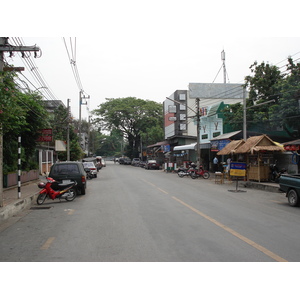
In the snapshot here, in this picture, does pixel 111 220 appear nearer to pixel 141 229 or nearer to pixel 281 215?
pixel 141 229

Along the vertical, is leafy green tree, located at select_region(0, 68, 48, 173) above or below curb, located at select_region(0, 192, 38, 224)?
above

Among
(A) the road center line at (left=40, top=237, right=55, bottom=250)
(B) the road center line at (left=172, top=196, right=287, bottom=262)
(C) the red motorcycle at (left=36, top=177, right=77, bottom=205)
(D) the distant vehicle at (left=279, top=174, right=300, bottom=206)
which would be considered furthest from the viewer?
(C) the red motorcycle at (left=36, top=177, right=77, bottom=205)

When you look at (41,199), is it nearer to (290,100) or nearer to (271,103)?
(290,100)

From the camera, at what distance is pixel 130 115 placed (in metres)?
63.8

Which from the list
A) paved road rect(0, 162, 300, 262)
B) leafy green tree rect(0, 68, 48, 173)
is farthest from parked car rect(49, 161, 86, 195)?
paved road rect(0, 162, 300, 262)

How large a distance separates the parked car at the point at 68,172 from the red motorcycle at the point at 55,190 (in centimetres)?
82

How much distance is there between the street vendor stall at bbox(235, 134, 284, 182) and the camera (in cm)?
1952

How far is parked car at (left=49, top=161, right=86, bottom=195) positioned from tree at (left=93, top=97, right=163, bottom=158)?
48756mm

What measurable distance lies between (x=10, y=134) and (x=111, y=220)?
→ 383 inches

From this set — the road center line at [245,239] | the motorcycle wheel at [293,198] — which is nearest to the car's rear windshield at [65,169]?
the road center line at [245,239]

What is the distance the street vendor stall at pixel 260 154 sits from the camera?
19516mm

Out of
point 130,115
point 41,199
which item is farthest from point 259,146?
point 130,115

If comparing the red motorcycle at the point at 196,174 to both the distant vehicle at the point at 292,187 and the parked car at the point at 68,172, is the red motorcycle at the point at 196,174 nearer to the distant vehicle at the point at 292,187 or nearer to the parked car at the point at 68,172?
the parked car at the point at 68,172

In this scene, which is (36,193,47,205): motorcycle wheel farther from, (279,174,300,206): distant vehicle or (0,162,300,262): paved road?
(279,174,300,206): distant vehicle
